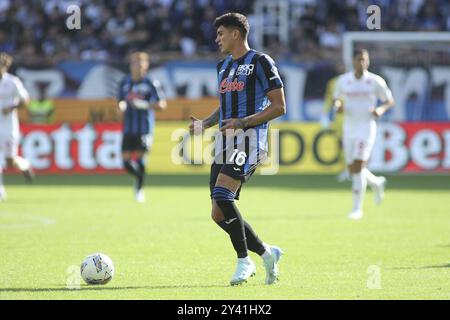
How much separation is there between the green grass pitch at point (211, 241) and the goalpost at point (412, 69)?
516 cm

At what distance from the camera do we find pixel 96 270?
336 inches

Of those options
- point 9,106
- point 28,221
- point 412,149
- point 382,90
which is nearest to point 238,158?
point 28,221

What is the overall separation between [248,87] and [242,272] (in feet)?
5.38

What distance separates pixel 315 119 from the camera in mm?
25766

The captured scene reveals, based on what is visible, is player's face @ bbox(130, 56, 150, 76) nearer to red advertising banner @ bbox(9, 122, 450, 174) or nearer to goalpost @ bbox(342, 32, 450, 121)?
red advertising banner @ bbox(9, 122, 450, 174)

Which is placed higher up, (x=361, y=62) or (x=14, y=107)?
(x=361, y=62)

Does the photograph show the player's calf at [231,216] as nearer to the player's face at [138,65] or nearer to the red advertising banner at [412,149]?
the player's face at [138,65]

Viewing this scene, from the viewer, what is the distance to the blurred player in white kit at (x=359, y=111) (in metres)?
15.1

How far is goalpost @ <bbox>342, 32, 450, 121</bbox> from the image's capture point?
25.6 metres

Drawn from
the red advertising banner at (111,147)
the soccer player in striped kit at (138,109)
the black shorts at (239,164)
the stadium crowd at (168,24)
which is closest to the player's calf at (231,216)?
the black shorts at (239,164)

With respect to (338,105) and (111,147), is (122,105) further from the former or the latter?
(111,147)
